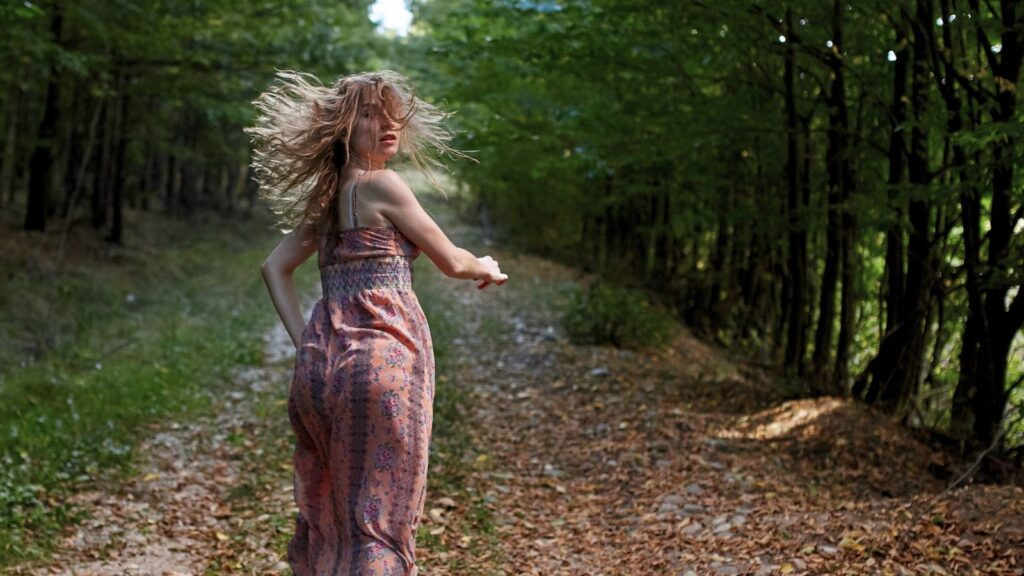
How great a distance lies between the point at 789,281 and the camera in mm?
12570

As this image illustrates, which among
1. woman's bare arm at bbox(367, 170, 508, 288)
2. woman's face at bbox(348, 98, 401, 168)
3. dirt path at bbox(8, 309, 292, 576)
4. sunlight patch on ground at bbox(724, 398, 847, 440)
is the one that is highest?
woman's face at bbox(348, 98, 401, 168)

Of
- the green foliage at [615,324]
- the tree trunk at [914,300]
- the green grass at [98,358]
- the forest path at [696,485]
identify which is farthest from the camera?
the green foliage at [615,324]

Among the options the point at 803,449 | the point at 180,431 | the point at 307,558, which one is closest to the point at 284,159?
the point at 307,558

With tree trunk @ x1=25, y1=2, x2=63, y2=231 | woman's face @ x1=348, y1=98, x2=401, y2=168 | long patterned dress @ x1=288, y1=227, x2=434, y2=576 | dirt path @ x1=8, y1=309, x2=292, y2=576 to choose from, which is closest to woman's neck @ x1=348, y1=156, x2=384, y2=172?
woman's face @ x1=348, y1=98, x2=401, y2=168

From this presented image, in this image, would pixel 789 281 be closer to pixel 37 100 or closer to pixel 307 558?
pixel 307 558

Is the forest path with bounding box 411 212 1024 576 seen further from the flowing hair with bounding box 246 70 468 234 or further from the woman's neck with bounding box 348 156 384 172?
the woman's neck with bounding box 348 156 384 172

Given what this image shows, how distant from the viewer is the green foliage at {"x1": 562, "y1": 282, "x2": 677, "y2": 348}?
12.6 meters

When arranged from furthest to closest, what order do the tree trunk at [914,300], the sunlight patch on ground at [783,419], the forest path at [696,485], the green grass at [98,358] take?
the sunlight patch on ground at [783,419], the tree trunk at [914,300], the green grass at [98,358], the forest path at [696,485]

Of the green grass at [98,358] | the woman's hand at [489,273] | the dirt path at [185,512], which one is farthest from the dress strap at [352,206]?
the green grass at [98,358]

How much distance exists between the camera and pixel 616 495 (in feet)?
21.2

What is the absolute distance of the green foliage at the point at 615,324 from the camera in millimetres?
12555

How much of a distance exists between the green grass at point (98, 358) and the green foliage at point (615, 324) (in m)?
4.47

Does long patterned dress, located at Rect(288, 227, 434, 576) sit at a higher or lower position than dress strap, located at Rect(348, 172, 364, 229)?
lower

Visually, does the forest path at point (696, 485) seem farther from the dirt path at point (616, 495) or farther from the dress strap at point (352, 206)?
the dress strap at point (352, 206)
